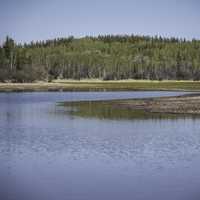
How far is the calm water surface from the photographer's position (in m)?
16.0

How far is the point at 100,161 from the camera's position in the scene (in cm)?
2120

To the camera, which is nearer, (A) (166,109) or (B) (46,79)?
(A) (166,109)

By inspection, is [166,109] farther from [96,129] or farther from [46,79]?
[46,79]

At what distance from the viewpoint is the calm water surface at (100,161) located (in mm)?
15984

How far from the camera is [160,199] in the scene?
49.2ft

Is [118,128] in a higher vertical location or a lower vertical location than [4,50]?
lower

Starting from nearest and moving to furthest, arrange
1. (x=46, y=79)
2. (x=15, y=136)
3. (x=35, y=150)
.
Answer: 1. (x=35, y=150)
2. (x=15, y=136)
3. (x=46, y=79)

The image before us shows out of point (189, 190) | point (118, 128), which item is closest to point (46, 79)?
point (118, 128)

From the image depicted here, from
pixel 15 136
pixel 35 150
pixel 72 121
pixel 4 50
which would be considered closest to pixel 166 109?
pixel 72 121

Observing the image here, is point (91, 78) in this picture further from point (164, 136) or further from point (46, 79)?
point (164, 136)

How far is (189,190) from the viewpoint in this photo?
16109mm

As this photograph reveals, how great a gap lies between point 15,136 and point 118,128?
8.04 m

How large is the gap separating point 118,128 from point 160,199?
765 inches

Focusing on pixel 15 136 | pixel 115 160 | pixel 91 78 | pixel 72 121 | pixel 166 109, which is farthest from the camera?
pixel 91 78
